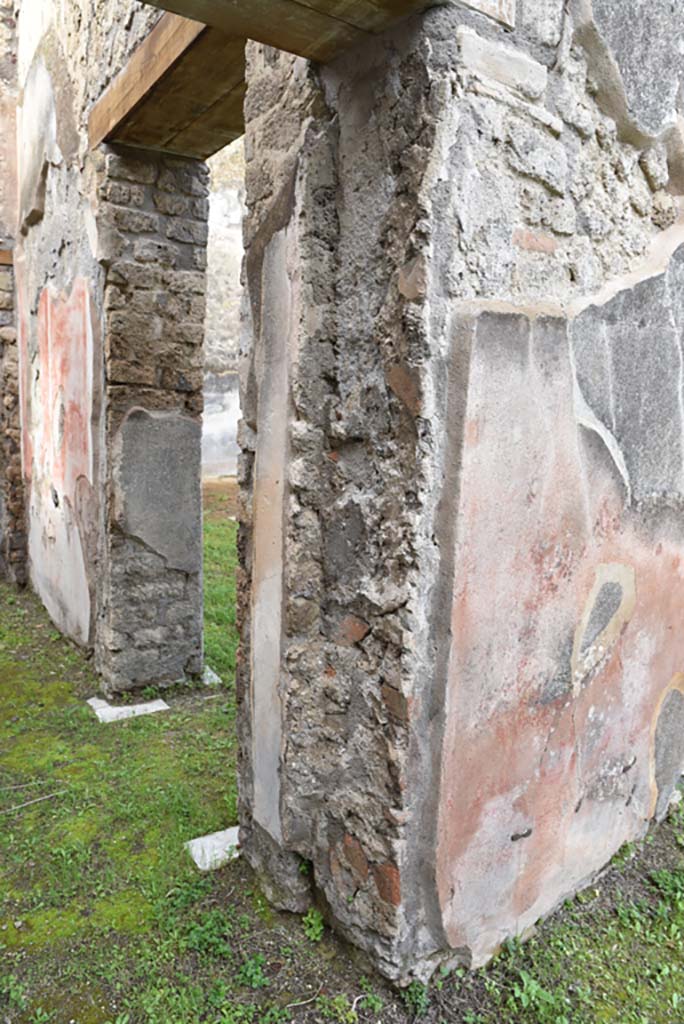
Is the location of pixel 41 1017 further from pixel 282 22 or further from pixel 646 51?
pixel 646 51

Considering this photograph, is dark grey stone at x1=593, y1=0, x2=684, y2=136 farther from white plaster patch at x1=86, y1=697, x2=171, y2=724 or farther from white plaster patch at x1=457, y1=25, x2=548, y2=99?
white plaster patch at x1=86, y1=697, x2=171, y2=724

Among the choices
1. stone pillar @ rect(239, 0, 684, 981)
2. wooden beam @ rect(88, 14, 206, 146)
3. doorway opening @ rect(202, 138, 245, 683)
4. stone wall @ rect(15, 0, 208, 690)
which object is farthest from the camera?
doorway opening @ rect(202, 138, 245, 683)

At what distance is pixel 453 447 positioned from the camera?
4.76 ft

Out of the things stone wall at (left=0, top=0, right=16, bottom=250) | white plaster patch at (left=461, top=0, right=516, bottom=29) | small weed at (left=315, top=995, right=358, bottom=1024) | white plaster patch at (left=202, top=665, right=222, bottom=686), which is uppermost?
stone wall at (left=0, top=0, right=16, bottom=250)

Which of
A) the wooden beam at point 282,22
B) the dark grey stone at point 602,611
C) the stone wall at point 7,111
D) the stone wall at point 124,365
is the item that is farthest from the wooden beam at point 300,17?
the stone wall at point 7,111

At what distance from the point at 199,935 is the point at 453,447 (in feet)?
4.53

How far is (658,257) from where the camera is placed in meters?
1.90

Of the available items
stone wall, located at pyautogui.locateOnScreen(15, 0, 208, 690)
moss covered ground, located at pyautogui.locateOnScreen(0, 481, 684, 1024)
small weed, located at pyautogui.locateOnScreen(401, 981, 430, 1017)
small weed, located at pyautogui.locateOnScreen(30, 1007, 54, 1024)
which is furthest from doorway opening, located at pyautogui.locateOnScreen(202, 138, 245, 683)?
small weed, located at pyautogui.locateOnScreen(401, 981, 430, 1017)

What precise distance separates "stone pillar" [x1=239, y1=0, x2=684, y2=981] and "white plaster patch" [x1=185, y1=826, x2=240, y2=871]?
0.72 ft

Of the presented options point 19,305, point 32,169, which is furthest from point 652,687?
point 19,305

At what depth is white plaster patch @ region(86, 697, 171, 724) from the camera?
325 cm

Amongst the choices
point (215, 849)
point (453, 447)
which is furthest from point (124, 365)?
point (453, 447)

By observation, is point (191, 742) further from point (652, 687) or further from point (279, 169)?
point (279, 169)

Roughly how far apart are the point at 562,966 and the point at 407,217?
1.75 metres
